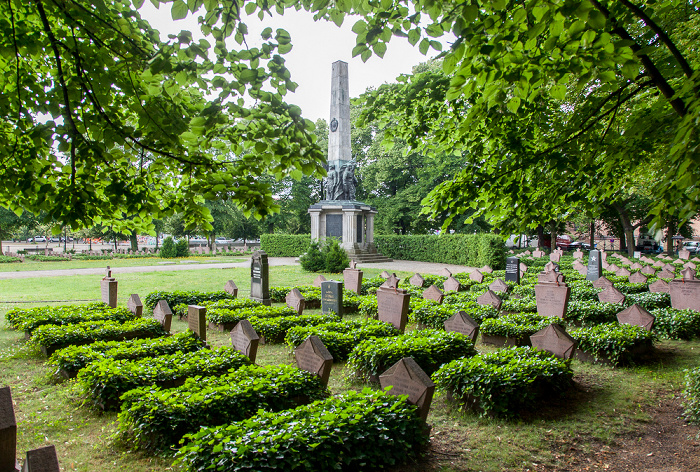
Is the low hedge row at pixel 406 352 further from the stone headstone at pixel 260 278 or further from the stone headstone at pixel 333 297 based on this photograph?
the stone headstone at pixel 260 278

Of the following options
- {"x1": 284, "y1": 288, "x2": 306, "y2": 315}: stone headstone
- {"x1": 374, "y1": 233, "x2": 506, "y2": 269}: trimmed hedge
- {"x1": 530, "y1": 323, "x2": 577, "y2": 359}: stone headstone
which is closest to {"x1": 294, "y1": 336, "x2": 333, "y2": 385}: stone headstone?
{"x1": 530, "y1": 323, "x2": 577, "y2": 359}: stone headstone

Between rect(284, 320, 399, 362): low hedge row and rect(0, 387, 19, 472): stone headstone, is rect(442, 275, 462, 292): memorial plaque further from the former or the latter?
rect(0, 387, 19, 472): stone headstone

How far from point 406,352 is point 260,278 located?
23.0ft

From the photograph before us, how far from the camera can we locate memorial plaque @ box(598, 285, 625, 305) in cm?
1070

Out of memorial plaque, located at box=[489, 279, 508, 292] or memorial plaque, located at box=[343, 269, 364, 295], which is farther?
memorial plaque, located at box=[343, 269, 364, 295]

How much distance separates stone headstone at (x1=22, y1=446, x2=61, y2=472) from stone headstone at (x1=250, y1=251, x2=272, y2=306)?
9.81 meters

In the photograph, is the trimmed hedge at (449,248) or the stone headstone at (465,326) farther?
the trimmed hedge at (449,248)

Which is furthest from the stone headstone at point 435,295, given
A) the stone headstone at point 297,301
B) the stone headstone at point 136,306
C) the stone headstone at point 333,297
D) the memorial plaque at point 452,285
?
the stone headstone at point 136,306

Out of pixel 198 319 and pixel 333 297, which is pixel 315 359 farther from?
pixel 333 297

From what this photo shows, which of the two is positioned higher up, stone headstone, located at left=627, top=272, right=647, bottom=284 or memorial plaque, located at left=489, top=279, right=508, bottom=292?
stone headstone, located at left=627, top=272, right=647, bottom=284

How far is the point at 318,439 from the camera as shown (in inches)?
140

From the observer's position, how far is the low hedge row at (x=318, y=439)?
3359 mm

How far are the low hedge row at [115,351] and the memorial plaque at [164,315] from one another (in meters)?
1.49

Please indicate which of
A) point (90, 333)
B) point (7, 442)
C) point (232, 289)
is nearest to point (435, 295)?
point (232, 289)
